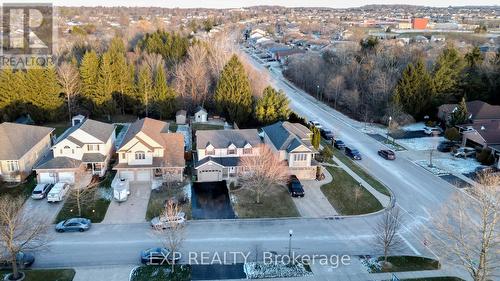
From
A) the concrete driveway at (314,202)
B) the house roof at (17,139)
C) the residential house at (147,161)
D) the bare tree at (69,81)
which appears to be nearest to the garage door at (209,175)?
the residential house at (147,161)

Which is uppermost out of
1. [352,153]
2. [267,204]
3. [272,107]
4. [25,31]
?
[25,31]

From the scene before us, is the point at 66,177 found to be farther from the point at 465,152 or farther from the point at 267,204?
the point at 465,152

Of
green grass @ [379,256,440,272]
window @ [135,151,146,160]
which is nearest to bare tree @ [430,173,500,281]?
green grass @ [379,256,440,272]

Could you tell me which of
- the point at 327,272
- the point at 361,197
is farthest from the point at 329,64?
the point at 327,272

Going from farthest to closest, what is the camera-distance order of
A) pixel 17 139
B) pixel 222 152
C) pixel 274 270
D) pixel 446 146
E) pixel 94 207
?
pixel 446 146 < pixel 222 152 < pixel 17 139 < pixel 94 207 < pixel 274 270

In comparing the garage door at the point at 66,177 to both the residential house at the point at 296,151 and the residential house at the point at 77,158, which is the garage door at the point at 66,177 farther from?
the residential house at the point at 296,151

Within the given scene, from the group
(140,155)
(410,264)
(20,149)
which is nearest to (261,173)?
(140,155)

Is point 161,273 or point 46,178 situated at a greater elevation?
point 46,178
